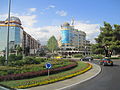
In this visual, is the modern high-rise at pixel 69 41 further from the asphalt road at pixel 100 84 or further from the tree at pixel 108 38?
the asphalt road at pixel 100 84

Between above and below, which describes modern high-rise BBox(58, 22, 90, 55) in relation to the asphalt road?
above

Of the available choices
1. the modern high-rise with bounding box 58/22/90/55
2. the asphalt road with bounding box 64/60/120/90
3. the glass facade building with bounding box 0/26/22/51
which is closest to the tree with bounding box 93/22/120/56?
the asphalt road with bounding box 64/60/120/90

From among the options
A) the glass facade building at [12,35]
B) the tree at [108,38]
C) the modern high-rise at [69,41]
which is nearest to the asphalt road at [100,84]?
the tree at [108,38]

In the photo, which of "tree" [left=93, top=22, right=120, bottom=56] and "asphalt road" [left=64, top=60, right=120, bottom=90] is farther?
"tree" [left=93, top=22, right=120, bottom=56]

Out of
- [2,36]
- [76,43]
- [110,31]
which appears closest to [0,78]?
[110,31]

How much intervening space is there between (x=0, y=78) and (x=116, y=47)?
40.7 m

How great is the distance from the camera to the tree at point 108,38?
4668 centimetres

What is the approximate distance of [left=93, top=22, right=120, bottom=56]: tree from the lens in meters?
46.7

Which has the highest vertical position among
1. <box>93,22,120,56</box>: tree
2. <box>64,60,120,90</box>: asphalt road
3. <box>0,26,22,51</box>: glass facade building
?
<box>0,26,22,51</box>: glass facade building

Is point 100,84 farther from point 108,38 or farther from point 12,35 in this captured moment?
point 12,35

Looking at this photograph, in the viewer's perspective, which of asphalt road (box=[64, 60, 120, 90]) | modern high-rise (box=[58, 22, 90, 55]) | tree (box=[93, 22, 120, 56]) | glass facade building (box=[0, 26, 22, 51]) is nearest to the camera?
asphalt road (box=[64, 60, 120, 90])

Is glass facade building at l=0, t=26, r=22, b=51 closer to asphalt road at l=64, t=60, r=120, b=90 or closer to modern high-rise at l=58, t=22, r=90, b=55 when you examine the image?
modern high-rise at l=58, t=22, r=90, b=55

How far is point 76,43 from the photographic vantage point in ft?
455

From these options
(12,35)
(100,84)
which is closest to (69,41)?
(12,35)
